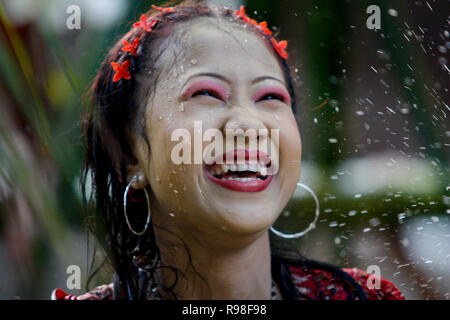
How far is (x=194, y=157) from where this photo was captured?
1.58m

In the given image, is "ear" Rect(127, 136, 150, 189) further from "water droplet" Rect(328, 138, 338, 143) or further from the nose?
"water droplet" Rect(328, 138, 338, 143)

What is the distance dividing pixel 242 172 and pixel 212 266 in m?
0.36

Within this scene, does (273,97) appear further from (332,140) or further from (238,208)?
(332,140)

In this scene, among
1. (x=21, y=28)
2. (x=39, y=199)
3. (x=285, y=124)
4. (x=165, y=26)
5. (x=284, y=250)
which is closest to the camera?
(x=285, y=124)

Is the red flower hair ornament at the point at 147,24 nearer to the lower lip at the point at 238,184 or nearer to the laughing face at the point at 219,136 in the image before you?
the laughing face at the point at 219,136

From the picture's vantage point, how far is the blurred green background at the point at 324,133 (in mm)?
2877

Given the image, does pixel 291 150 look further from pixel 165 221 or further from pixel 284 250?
pixel 284 250

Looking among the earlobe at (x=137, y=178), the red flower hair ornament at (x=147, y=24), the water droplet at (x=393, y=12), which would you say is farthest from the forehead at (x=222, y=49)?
the water droplet at (x=393, y=12)

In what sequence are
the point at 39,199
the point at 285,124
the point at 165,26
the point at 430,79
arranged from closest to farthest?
the point at 285,124 < the point at 165,26 < the point at 39,199 < the point at 430,79

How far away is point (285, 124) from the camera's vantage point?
171 cm

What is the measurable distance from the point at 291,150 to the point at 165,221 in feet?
1.66

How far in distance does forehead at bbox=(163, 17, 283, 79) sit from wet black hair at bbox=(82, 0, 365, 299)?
7 cm

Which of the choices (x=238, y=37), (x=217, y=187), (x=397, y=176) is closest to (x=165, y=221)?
(x=217, y=187)
